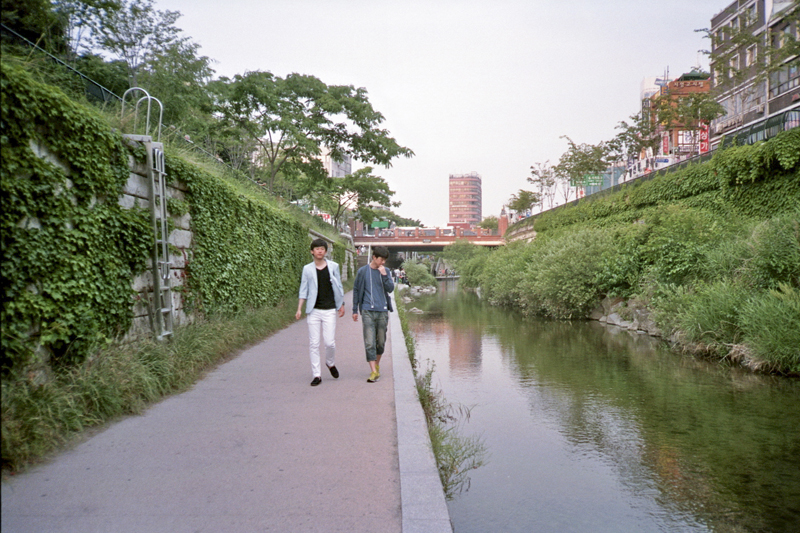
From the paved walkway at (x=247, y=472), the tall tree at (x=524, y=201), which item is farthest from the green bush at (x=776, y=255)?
the tall tree at (x=524, y=201)

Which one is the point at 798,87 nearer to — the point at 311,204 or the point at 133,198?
the point at 311,204

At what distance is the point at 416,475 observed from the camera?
13.5 feet

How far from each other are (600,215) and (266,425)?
1067 inches

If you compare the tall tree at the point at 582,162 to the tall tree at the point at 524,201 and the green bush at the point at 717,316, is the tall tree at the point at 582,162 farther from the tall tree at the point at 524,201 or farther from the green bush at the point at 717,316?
the green bush at the point at 717,316

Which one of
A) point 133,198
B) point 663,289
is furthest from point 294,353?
point 663,289

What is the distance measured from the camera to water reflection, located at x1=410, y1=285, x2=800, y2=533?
527cm

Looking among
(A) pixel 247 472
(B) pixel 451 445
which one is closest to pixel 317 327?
(B) pixel 451 445

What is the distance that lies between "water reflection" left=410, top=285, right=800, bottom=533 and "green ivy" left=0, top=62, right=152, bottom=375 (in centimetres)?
398

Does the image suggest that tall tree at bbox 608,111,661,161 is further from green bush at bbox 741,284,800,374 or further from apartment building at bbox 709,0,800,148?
green bush at bbox 741,284,800,374

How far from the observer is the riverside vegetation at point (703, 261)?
11.4m

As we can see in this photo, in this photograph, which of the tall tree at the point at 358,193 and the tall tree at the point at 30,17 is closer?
the tall tree at the point at 30,17

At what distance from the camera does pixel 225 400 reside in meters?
6.50

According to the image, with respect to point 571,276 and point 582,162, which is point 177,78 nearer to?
point 571,276

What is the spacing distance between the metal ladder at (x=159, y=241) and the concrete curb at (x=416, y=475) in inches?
131
